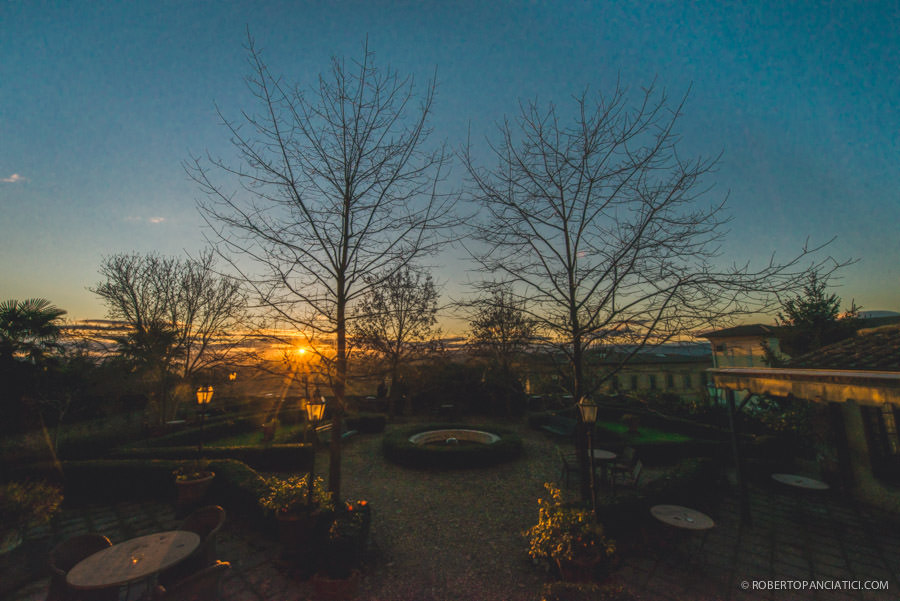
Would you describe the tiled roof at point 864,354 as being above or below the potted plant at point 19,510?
above

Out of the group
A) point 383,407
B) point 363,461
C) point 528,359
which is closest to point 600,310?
point 528,359

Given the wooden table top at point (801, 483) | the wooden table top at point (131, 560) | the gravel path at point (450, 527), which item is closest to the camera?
the wooden table top at point (131, 560)

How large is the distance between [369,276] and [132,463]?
26.9 feet

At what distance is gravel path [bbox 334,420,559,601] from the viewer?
514cm

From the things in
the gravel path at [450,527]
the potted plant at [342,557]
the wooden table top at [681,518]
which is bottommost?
the gravel path at [450,527]

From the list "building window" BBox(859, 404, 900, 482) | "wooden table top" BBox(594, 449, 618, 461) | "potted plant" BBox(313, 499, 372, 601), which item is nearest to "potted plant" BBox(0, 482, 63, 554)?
"potted plant" BBox(313, 499, 372, 601)

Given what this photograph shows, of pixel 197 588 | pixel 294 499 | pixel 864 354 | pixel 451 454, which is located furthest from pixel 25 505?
pixel 864 354

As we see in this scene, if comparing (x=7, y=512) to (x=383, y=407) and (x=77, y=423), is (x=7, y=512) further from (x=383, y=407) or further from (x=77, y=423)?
(x=383, y=407)

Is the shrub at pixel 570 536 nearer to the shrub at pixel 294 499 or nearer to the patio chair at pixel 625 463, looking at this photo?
the shrub at pixel 294 499

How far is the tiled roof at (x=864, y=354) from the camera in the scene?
22.2ft

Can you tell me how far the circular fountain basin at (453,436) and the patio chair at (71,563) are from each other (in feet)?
32.3

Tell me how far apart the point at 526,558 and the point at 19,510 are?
8283 mm

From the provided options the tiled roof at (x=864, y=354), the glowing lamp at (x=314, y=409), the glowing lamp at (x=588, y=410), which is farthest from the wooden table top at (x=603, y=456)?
the glowing lamp at (x=314, y=409)

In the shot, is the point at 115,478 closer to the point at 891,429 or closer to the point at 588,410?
the point at 588,410
